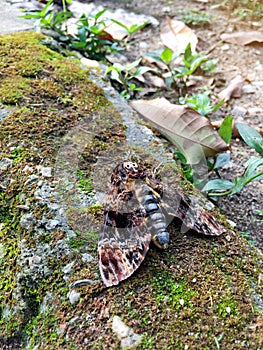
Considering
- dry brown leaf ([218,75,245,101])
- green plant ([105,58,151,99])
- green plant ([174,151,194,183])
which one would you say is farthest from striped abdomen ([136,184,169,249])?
dry brown leaf ([218,75,245,101])

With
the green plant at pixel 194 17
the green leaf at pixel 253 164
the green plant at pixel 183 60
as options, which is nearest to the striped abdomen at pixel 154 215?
the green leaf at pixel 253 164

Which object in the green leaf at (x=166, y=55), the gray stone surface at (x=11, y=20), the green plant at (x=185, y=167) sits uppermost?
the gray stone surface at (x=11, y=20)

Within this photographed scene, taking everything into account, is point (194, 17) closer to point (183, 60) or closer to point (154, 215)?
point (183, 60)

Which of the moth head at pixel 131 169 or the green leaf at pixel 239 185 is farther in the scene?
the green leaf at pixel 239 185

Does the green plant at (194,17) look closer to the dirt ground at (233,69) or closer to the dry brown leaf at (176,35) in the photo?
the dirt ground at (233,69)

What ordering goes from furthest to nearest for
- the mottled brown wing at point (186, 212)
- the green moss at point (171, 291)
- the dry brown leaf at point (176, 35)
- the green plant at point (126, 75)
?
1. the dry brown leaf at point (176, 35)
2. the green plant at point (126, 75)
3. the mottled brown wing at point (186, 212)
4. the green moss at point (171, 291)

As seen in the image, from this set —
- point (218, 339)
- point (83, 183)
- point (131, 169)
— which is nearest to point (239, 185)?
point (131, 169)

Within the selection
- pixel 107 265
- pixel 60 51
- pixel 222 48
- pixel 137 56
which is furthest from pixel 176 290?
pixel 222 48
